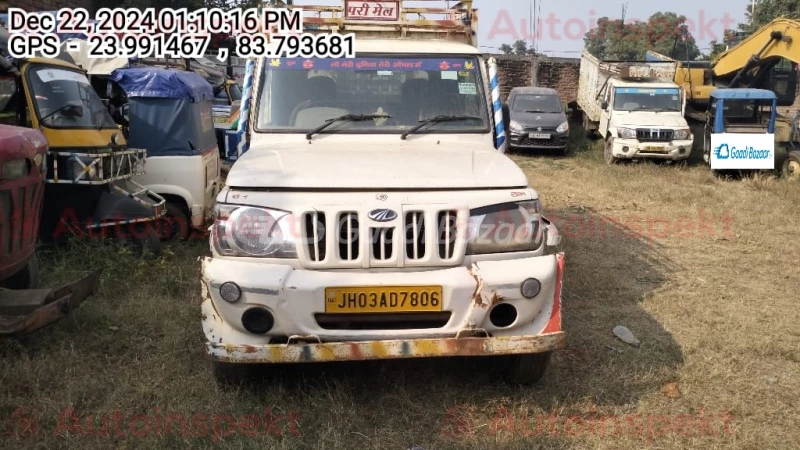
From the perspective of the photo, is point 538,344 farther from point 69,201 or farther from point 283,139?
point 69,201

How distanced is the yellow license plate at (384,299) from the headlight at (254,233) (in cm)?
31

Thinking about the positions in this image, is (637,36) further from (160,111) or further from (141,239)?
(141,239)

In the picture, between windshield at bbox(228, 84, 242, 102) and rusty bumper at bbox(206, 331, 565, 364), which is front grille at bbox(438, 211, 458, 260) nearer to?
rusty bumper at bbox(206, 331, 565, 364)

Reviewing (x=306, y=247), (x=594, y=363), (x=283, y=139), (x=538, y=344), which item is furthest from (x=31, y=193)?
(x=594, y=363)

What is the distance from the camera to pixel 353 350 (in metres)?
3.08

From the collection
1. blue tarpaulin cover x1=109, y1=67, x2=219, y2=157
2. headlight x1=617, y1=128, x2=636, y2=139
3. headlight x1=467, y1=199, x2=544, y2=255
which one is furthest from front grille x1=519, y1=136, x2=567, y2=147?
headlight x1=467, y1=199, x2=544, y2=255

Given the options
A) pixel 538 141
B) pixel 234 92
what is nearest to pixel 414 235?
pixel 234 92

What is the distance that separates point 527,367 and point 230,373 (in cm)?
155

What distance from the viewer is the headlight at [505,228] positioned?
331cm

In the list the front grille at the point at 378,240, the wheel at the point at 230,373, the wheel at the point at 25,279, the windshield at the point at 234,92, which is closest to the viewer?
the front grille at the point at 378,240

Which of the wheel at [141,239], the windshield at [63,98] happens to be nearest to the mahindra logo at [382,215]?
the wheel at [141,239]

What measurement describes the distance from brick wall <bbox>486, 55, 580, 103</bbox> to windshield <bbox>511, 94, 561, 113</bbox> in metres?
5.22

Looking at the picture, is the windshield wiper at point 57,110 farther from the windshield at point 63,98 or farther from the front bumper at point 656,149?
the front bumper at point 656,149

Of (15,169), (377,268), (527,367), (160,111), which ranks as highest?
(160,111)
